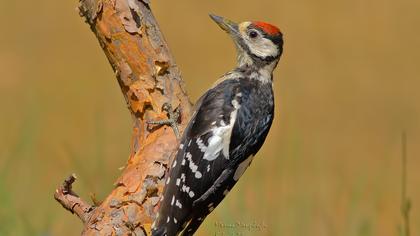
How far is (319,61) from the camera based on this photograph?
15.0m

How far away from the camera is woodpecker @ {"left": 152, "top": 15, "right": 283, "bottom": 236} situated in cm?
572

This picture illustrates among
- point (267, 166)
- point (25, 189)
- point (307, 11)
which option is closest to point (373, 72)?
point (307, 11)

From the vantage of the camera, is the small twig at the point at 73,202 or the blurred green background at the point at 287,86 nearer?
the small twig at the point at 73,202

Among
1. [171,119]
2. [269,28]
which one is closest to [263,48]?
[269,28]

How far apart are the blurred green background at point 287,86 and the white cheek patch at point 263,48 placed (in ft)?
8.51

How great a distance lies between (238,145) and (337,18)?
403 inches

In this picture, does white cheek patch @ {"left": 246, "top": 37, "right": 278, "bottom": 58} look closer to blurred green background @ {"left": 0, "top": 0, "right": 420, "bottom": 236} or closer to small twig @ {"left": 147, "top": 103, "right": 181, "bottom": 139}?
small twig @ {"left": 147, "top": 103, "right": 181, "bottom": 139}

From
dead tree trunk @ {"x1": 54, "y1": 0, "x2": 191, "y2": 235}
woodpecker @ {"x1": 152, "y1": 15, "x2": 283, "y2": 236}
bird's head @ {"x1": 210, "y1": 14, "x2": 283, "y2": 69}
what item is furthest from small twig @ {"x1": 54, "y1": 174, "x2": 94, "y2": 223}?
bird's head @ {"x1": 210, "y1": 14, "x2": 283, "y2": 69}

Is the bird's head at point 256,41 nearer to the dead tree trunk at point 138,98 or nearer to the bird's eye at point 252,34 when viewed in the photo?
the bird's eye at point 252,34

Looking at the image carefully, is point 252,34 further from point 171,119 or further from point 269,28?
point 171,119

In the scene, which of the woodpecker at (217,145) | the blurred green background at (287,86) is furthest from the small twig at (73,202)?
the blurred green background at (287,86)

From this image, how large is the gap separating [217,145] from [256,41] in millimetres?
839

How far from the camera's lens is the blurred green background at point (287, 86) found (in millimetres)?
11469

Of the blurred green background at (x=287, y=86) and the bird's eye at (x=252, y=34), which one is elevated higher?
the bird's eye at (x=252, y=34)
